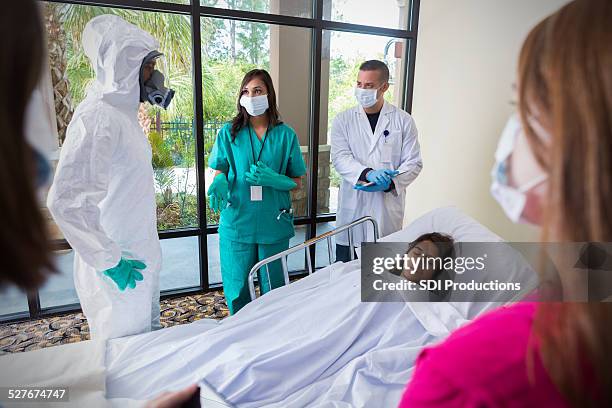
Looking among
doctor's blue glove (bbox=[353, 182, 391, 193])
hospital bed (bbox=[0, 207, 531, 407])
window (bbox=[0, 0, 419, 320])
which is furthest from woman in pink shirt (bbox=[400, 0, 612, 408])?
window (bbox=[0, 0, 419, 320])

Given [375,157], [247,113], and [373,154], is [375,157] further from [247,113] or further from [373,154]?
[247,113]

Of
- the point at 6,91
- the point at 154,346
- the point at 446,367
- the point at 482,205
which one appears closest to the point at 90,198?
the point at 154,346

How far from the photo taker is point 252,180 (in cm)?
253

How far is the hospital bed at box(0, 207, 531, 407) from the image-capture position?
1484 mm

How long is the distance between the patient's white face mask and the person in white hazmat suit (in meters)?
1.54

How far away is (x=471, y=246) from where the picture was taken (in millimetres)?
2146

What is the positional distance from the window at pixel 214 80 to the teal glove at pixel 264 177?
0.60 meters

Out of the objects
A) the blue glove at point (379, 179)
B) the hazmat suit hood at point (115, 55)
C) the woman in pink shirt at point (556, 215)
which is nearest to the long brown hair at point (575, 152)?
the woman in pink shirt at point (556, 215)

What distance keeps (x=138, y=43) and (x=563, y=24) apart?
1806 millimetres

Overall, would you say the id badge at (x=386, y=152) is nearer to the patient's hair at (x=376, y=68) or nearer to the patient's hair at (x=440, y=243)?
the patient's hair at (x=376, y=68)

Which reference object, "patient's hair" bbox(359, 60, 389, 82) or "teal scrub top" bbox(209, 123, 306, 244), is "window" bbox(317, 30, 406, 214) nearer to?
"patient's hair" bbox(359, 60, 389, 82)

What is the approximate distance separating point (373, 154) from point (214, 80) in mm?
1220

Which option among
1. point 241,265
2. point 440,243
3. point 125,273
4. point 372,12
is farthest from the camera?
point 372,12

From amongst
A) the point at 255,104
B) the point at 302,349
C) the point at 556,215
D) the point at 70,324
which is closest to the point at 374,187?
the point at 255,104
